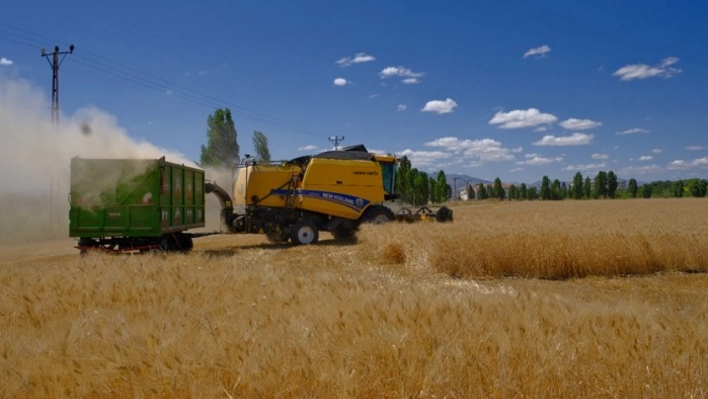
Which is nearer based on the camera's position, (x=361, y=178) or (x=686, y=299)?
(x=686, y=299)

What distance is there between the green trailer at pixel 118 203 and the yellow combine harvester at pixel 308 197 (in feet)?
11.9

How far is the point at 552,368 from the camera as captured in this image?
3.02m

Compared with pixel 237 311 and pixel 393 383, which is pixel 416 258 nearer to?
pixel 237 311

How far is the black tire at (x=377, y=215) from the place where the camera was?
1933cm

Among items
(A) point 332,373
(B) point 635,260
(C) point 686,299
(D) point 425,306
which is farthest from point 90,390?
(B) point 635,260

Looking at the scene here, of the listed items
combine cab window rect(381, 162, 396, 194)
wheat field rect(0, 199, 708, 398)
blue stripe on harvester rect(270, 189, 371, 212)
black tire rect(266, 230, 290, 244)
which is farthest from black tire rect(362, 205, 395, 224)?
wheat field rect(0, 199, 708, 398)

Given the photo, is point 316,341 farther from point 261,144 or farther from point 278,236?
point 261,144

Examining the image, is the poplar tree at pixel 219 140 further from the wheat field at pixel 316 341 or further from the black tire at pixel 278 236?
the wheat field at pixel 316 341

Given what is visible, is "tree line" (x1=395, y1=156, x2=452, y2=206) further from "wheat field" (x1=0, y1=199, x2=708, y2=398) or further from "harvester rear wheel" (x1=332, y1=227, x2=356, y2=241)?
"wheat field" (x1=0, y1=199, x2=708, y2=398)

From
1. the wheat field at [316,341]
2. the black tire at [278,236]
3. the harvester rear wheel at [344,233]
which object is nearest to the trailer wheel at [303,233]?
the black tire at [278,236]

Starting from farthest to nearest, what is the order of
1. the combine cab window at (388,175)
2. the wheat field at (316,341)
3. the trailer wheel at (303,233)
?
the combine cab window at (388,175) → the trailer wheel at (303,233) → the wheat field at (316,341)

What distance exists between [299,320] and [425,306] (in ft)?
3.18

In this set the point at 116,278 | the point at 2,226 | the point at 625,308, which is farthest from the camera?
the point at 2,226

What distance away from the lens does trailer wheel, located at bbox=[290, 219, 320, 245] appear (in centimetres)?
1861
